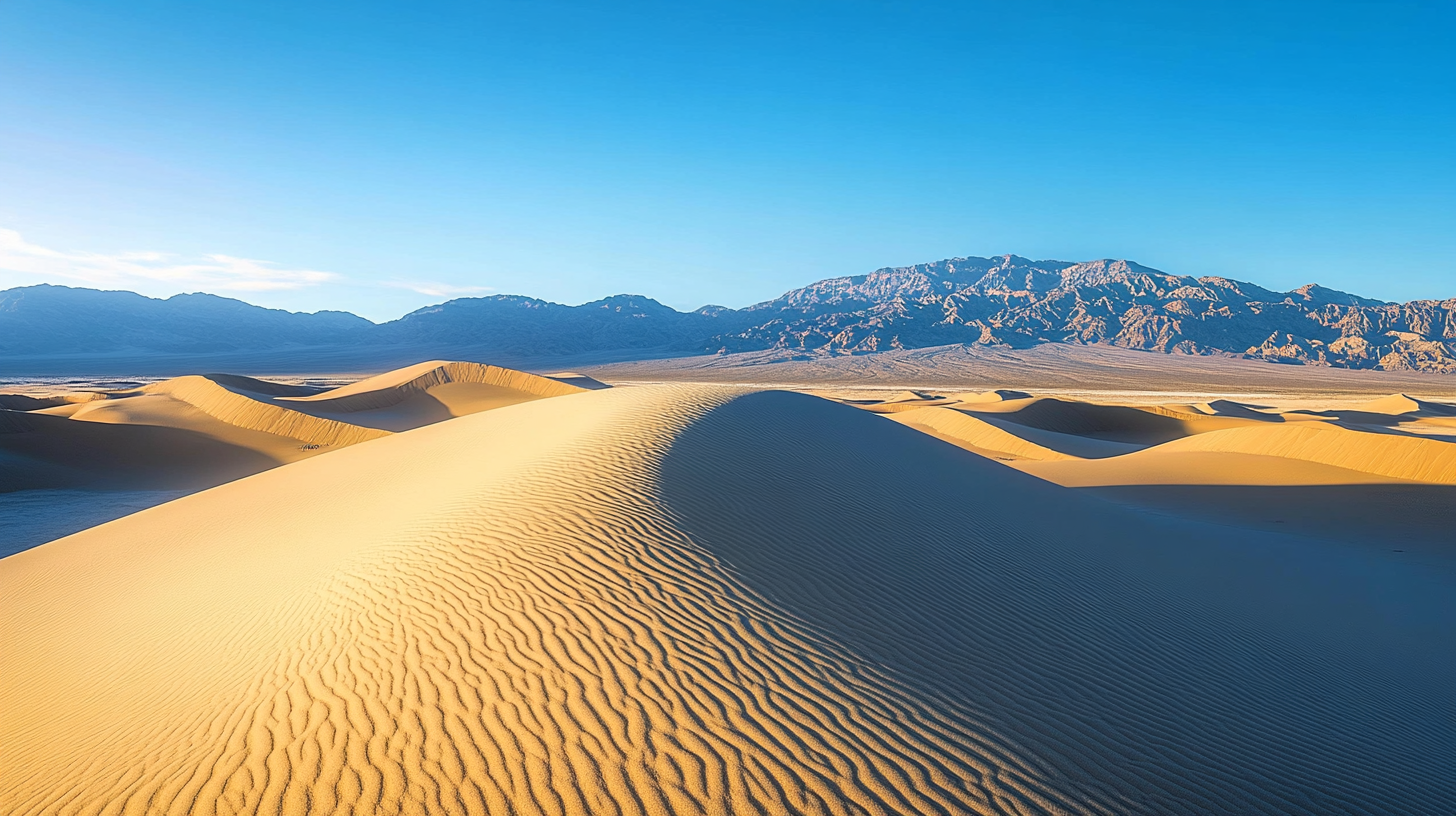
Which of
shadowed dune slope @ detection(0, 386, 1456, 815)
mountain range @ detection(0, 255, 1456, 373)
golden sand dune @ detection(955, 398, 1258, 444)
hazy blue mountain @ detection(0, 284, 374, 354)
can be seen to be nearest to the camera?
shadowed dune slope @ detection(0, 386, 1456, 815)

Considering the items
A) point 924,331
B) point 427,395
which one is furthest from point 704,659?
point 924,331

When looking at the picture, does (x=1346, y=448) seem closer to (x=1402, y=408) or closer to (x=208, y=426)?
(x=1402, y=408)

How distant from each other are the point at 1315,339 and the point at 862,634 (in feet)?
578

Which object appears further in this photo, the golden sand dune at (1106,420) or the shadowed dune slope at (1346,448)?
the golden sand dune at (1106,420)

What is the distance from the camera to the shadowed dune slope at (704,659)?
3.54 metres

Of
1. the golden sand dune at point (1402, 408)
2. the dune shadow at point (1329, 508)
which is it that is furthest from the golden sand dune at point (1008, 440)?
the golden sand dune at point (1402, 408)

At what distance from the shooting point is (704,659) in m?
4.38

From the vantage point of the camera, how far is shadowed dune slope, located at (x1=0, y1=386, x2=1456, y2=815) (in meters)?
3.54

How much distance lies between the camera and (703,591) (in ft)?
17.4

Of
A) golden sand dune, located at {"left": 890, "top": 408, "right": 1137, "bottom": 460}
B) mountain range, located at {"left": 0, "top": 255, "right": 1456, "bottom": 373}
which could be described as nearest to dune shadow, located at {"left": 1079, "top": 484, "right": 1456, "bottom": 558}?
golden sand dune, located at {"left": 890, "top": 408, "right": 1137, "bottom": 460}

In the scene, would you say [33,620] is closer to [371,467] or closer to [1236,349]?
[371,467]

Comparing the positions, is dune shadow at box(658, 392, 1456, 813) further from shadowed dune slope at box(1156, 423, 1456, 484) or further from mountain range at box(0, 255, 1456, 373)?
mountain range at box(0, 255, 1456, 373)

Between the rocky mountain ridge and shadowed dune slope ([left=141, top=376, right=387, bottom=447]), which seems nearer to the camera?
shadowed dune slope ([left=141, top=376, right=387, bottom=447])

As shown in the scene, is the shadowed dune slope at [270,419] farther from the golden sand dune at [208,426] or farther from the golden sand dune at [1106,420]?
the golden sand dune at [1106,420]
